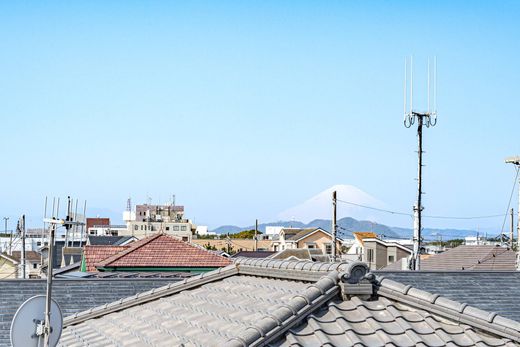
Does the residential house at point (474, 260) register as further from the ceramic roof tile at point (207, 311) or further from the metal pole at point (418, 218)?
the ceramic roof tile at point (207, 311)

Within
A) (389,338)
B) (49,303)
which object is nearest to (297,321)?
(389,338)

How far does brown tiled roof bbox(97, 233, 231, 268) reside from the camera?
1479 inches

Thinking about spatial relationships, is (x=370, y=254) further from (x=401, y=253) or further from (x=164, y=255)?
(x=164, y=255)

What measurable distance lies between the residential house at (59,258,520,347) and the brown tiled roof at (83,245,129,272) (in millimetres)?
24422

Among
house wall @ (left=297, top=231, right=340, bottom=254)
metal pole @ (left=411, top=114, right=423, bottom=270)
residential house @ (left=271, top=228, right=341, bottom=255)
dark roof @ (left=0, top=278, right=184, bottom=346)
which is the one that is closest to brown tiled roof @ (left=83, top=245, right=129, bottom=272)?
metal pole @ (left=411, top=114, right=423, bottom=270)

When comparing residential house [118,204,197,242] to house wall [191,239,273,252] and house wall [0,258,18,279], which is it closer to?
house wall [191,239,273,252]

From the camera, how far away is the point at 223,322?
37.1ft

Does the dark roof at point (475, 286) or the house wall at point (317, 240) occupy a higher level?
the house wall at point (317, 240)

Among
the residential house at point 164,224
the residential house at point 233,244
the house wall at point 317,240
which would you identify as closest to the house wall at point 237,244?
the residential house at point 233,244

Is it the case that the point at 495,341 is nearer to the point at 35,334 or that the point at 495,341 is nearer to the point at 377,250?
the point at 35,334

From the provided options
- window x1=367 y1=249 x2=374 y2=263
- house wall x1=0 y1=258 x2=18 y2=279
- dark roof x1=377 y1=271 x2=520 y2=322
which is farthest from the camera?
window x1=367 y1=249 x2=374 y2=263

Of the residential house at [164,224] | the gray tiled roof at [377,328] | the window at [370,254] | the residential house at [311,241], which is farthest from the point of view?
the residential house at [164,224]

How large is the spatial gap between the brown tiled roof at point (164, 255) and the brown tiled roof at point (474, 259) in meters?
12.0

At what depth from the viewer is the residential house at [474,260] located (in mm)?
41375
